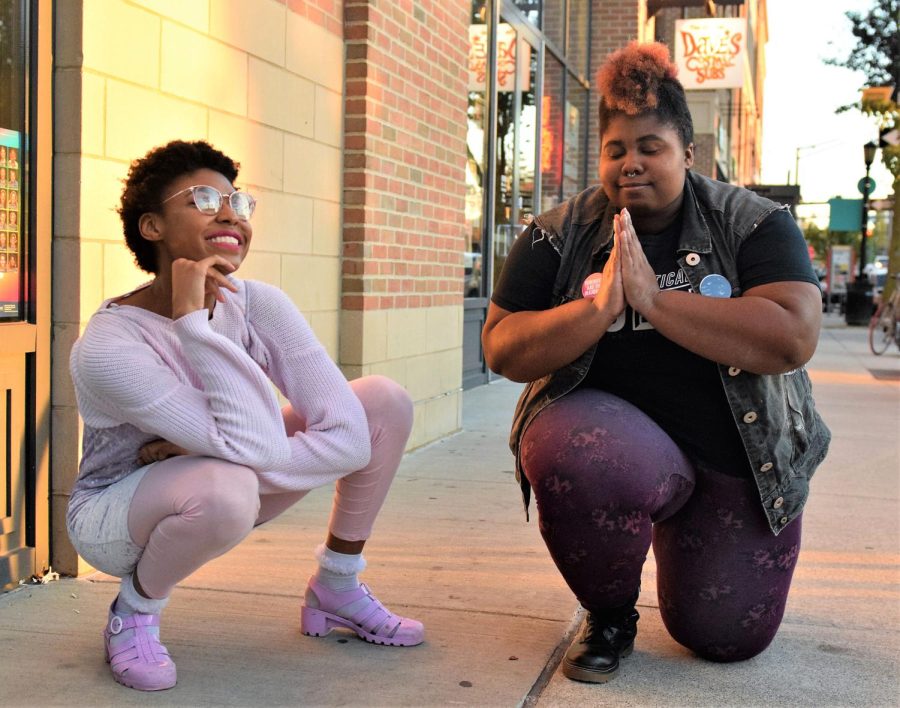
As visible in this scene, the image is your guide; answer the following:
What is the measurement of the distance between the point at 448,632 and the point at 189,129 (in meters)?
2.23

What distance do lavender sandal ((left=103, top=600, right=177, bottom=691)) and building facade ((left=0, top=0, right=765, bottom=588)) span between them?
0.95 m

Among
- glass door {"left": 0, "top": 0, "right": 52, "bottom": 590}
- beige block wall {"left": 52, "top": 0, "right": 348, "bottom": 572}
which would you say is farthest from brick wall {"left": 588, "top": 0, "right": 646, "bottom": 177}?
glass door {"left": 0, "top": 0, "right": 52, "bottom": 590}

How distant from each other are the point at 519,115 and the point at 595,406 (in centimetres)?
842

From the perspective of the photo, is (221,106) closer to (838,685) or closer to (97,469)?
(97,469)

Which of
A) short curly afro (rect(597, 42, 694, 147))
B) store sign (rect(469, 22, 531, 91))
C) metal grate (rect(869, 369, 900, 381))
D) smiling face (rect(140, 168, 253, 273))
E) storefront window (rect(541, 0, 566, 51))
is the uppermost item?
storefront window (rect(541, 0, 566, 51))

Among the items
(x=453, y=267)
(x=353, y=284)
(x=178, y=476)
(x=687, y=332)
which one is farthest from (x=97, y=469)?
(x=453, y=267)

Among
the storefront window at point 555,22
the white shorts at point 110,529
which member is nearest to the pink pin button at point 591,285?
the white shorts at point 110,529

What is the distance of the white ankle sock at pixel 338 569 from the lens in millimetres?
3186

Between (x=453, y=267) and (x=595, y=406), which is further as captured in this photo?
(x=453, y=267)

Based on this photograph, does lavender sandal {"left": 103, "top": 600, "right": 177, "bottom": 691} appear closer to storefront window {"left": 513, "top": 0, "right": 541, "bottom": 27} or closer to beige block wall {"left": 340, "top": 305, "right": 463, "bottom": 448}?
beige block wall {"left": 340, "top": 305, "right": 463, "bottom": 448}

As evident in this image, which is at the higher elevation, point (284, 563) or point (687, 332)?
point (687, 332)

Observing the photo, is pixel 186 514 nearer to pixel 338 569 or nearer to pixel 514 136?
pixel 338 569

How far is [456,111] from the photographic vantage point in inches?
286

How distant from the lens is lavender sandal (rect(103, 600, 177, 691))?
112 inches
